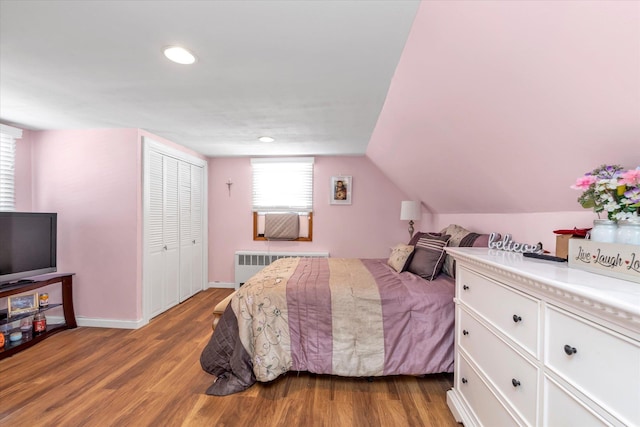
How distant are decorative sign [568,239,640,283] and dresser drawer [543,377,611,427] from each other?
16.6 inches

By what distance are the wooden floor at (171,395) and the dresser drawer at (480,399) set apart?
25 cm

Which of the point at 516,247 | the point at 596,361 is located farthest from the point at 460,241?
the point at 596,361

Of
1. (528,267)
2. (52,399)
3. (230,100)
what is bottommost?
(52,399)

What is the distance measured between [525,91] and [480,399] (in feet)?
4.95

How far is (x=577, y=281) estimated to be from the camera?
0.89m

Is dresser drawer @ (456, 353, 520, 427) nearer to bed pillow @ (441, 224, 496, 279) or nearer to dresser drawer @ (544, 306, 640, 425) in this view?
dresser drawer @ (544, 306, 640, 425)

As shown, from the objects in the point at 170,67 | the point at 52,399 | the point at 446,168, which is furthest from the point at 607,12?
the point at 52,399

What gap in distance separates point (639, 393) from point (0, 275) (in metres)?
4.01

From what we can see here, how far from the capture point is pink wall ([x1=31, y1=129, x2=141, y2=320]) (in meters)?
3.06

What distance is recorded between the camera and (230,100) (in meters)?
2.23

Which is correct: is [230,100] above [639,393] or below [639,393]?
above

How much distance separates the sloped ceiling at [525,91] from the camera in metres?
0.84

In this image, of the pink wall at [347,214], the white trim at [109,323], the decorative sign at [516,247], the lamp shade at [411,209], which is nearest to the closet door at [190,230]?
the pink wall at [347,214]

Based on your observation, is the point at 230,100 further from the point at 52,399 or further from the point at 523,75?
the point at 52,399
